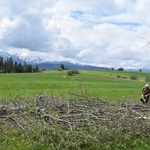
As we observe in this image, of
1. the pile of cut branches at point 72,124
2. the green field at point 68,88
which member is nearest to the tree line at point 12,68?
the green field at point 68,88

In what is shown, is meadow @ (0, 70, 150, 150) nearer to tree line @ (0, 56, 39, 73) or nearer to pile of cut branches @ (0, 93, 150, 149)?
pile of cut branches @ (0, 93, 150, 149)

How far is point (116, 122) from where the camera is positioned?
7.15 meters

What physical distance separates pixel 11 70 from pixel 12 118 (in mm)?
89971

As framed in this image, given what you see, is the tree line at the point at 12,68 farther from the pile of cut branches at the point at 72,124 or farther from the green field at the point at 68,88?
the pile of cut branches at the point at 72,124

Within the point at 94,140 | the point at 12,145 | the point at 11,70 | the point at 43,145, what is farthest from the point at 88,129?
the point at 11,70

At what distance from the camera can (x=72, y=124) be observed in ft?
24.0

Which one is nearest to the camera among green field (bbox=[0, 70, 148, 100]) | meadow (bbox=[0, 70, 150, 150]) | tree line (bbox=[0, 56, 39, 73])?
meadow (bbox=[0, 70, 150, 150])

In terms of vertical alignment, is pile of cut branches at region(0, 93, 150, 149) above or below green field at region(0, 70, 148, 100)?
above

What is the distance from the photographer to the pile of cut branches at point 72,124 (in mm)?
6617

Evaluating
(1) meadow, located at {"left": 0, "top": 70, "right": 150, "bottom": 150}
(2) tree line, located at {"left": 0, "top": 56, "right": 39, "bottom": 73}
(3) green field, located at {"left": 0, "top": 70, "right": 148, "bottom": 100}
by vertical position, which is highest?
(2) tree line, located at {"left": 0, "top": 56, "right": 39, "bottom": 73}

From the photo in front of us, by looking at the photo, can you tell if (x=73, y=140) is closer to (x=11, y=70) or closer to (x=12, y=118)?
(x=12, y=118)

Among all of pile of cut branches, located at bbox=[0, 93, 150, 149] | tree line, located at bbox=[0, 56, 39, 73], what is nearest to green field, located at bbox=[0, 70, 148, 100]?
pile of cut branches, located at bbox=[0, 93, 150, 149]

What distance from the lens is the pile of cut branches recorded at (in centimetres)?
662

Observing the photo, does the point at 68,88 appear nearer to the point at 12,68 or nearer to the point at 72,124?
the point at 72,124
